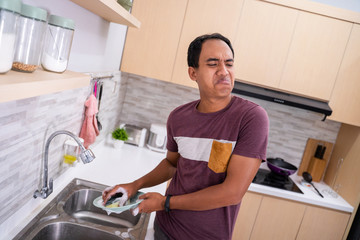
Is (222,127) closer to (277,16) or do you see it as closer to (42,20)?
(42,20)

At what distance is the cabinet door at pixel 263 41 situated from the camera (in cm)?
253

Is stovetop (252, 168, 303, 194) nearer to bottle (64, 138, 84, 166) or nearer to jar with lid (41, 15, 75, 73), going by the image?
bottle (64, 138, 84, 166)

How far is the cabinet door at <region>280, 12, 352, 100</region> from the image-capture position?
2.52 m

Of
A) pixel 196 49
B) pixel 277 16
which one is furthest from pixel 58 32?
pixel 277 16

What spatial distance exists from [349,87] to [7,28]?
265 cm

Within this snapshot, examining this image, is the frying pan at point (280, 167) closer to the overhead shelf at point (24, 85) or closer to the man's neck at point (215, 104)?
the man's neck at point (215, 104)

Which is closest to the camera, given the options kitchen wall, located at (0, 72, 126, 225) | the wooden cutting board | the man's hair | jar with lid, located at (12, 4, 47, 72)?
jar with lid, located at (12, 4, 47, 72)

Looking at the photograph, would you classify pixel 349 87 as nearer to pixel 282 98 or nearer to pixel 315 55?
pixel 315 55

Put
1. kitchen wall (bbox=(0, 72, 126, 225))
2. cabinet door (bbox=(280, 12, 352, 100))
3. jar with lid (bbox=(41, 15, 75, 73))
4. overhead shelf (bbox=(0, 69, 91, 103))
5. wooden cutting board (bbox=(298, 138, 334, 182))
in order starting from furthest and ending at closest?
wooden cutting board (bbox=(298, 138, 334, 182)) → cabinet door (bbox=(280, 12, 352, 100)) → kitchen wall (bbox=(0, 72, 126, 225)) → jar with lid (bbox=(41, 15, 75, 73)) → overhead shelf (bbox=(0, 69, 91, 103))

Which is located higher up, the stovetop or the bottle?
the bottle

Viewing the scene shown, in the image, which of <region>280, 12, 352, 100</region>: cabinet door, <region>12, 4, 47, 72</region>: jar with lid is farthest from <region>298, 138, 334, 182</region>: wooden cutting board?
<region>12, 4, 47, 72</region>: jar with lid

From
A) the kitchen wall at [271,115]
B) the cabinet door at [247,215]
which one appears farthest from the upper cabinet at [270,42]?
the cabinet door at [247,215]

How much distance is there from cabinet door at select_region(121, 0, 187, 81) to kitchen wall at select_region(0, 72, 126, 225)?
88 centimetres

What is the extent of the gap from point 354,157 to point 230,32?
5.16 feet
